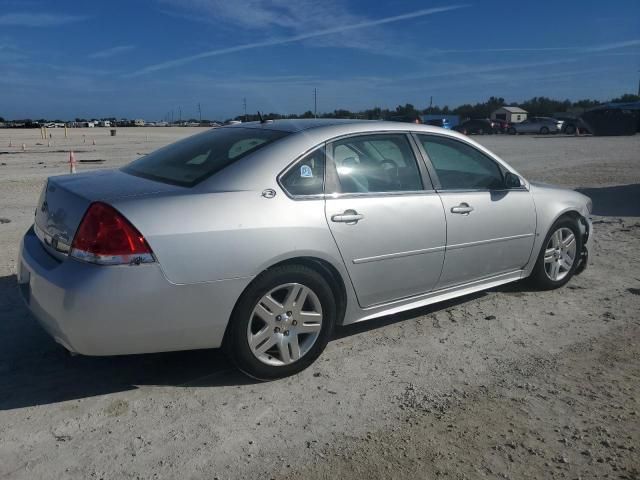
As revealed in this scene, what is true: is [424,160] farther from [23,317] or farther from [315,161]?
[23,317]

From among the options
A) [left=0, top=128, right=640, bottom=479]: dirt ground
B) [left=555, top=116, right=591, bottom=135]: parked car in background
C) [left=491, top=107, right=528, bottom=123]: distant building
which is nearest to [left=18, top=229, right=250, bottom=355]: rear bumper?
[left=0, top=128, right=640, bottom=479]: dirt ground

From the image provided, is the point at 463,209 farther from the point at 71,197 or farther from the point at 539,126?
the point at 539,126

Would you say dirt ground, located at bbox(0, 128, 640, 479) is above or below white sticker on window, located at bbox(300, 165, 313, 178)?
below

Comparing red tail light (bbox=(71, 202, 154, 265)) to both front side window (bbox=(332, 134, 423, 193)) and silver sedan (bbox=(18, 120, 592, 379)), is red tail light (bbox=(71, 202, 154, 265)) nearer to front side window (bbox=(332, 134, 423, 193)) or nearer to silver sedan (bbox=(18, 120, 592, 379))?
silver sedan (bbox=(18, 120, 592, 379))

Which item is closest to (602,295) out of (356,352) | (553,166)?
(356,352)

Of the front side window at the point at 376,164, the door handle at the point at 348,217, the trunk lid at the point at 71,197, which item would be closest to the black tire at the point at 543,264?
the front side window at the point at 376,164

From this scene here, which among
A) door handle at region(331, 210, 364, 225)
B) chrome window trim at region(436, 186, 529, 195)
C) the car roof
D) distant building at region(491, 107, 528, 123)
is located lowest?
door handle at region(331, 210, 364, 225)

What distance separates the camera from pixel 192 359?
3.90 m

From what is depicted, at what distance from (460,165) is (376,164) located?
94 centimetres

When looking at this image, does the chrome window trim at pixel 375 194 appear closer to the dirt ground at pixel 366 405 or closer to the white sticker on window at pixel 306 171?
the white sticker on window at pixel 306 171

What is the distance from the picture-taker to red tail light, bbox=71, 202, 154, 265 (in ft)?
9.90

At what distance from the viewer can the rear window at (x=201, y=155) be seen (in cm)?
363

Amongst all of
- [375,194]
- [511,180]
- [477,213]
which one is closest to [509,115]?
[511,180]

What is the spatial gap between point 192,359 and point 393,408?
4.60ft
